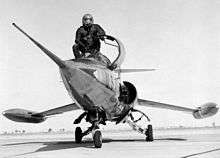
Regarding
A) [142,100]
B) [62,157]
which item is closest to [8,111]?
[142,100]

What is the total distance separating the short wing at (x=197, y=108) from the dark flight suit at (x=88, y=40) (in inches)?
215

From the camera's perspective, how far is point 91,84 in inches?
427

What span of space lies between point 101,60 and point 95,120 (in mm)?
2174

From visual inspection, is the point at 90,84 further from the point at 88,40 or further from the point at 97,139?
the point at 88,40

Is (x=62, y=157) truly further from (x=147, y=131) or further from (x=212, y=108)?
(x=212, y=108)

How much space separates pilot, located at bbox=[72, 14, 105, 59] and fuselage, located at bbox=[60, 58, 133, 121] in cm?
116

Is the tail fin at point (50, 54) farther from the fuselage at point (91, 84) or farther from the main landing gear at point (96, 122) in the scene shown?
the main landing gear at point (96, 122)

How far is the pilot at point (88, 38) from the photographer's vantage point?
1305 centimetres

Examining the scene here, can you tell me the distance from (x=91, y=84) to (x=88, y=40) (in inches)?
113

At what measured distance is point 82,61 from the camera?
10.9 metres

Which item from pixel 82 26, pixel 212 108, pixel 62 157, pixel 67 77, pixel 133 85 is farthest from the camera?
pixel 212 108

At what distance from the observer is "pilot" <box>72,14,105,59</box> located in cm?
1305

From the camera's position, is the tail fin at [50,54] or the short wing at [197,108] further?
the short wing at [197,108]

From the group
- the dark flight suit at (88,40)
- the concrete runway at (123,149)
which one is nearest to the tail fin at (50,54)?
the concrete runway at (123,149)
